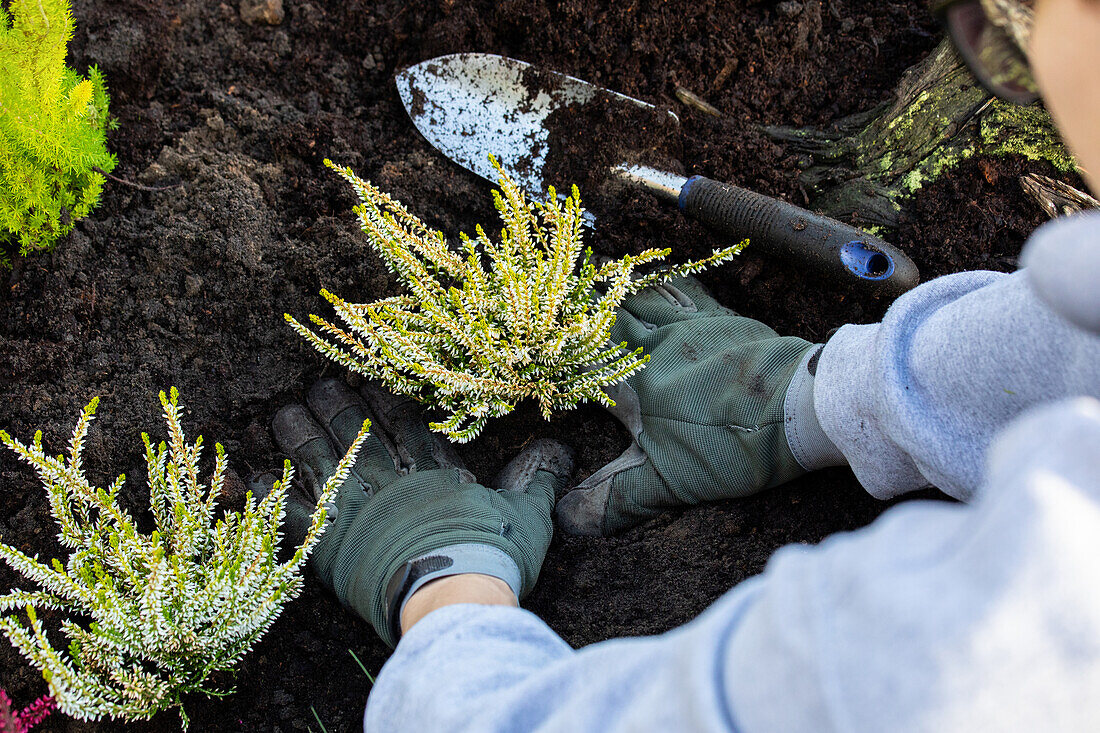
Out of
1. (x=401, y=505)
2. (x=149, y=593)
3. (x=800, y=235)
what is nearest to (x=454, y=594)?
(x=401, y=505)

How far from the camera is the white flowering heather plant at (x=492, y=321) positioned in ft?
5.45

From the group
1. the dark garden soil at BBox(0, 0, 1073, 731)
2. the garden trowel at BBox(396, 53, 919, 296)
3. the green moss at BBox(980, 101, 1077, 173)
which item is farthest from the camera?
the garden trowel at BBox(396, 53, 919, 296)

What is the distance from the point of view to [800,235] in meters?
1.92

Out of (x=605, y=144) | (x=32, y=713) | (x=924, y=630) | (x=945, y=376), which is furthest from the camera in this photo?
(x=605, y=144)

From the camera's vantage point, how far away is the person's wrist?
1.40m

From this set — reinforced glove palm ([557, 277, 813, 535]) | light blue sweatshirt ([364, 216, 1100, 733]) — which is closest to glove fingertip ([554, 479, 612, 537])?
reinforced glove palm ([557, 277, 813, 535])

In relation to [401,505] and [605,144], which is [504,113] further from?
[401,505]

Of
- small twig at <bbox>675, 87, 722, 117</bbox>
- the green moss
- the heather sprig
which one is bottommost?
the heather sprig

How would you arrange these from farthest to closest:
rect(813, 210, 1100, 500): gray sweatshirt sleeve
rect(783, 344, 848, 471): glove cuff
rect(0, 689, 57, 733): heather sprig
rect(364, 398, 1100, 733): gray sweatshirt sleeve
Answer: rect(783, 344, 848, 471): glove cuff, rect(0, 689, 57, 733): heather sprig, rect(813, 210, 1100, 500): gray sweatshirt sleeve, rect(364, 398, 1100, 733): gray sweatshirt sleeve

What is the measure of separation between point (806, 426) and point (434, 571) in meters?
0.90

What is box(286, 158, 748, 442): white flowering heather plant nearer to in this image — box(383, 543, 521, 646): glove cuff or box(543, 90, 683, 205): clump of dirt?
box(383, 543, 521, 646): glove cuff

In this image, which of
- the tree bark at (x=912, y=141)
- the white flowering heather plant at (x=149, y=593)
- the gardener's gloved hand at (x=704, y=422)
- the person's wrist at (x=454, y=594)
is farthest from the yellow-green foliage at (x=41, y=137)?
the tree bark at (x=912, y=141)

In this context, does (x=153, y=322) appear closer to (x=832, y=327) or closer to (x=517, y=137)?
(x=517, y=137)

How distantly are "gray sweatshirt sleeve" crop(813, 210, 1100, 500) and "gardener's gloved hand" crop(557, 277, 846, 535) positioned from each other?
0.15 meters
